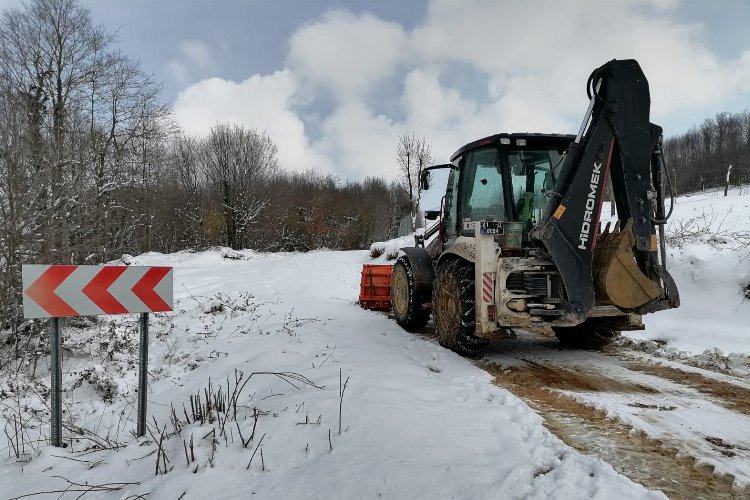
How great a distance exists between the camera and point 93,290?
11.3ft

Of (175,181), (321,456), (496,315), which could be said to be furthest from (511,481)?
(175,181)

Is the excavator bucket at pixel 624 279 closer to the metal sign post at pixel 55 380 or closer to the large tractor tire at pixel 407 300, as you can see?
the large tractor tire at pixel 407 300

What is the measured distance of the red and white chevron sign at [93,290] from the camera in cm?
319

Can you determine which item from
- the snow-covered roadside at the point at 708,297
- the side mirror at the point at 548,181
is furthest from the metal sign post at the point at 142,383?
the snow-covered roadside at the point at 708,297

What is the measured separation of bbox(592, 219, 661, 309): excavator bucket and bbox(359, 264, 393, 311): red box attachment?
5580 mm

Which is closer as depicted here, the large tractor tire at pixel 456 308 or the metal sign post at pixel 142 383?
the metal sign post at pixel 142 383

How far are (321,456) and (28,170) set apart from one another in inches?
299

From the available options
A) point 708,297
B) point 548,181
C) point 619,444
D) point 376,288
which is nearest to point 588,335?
point 548,181

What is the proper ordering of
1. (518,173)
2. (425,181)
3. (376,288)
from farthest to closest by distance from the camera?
(376,288) < (425,181) < (518,173)

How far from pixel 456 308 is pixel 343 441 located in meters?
3.01

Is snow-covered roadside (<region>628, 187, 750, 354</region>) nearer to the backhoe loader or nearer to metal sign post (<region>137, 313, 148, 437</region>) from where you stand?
the backhoe loader

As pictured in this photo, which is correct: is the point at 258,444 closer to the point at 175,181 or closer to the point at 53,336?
the point at 53,336

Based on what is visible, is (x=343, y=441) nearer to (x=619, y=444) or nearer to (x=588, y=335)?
(x=619, y=444)

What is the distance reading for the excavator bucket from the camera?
4785 millimetres
